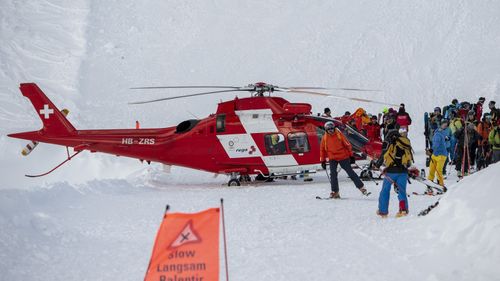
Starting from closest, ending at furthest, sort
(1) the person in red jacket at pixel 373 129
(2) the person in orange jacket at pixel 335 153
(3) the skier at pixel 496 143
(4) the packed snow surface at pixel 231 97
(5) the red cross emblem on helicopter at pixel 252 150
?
(4) the packed snow surface at pixel 231 97 → (2) the person in orange jacket at pixel 335 153 → (3) the skier at pixel 496 143 → (5) the red cross emblem on helicopter at pixel 252 150 → (1) the person in red jacket at pixel 373 129

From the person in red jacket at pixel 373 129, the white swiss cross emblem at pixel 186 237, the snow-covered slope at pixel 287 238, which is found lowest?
the snow-covered slope at pixel 287 238

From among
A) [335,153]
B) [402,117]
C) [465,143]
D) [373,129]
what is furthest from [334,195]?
[402,117]

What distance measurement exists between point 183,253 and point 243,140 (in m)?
11.2

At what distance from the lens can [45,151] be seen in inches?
1101

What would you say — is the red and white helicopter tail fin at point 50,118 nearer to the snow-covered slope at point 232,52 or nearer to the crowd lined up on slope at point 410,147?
the crowd lined up on slope at point 410,147

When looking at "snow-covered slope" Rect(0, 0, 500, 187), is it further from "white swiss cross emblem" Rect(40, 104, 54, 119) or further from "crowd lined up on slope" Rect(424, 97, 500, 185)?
"white swiss cross emblem" Rect(40, 104, 54, 119)

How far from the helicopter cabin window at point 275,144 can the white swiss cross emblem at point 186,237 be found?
36.0ft

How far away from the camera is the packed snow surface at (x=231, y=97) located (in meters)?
8.34

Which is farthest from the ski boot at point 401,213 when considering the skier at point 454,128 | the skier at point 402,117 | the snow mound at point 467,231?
the skier at point 402,117

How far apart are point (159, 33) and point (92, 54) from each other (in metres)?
5.09

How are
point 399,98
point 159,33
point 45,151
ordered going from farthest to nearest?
point 159,33
point 399,98
point 45,151

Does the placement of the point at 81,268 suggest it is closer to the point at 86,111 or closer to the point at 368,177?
the point at 368,177

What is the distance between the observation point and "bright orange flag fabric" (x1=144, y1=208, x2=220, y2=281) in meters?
5.86

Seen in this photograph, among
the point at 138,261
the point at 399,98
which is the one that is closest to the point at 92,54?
the point at 399,98
